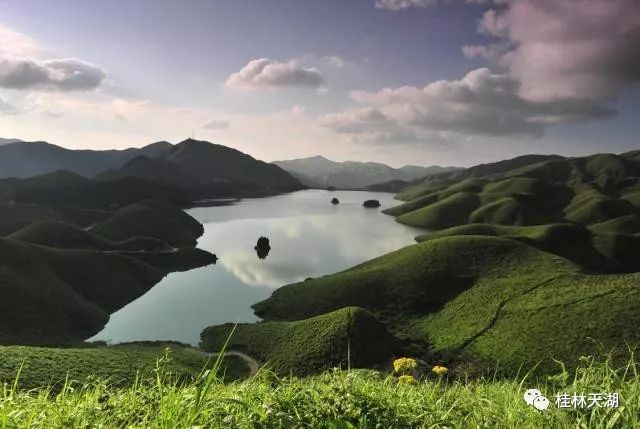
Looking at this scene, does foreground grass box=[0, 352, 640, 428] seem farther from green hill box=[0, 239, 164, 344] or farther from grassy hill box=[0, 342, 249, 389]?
green hill box=[0, 239, 164, 344]

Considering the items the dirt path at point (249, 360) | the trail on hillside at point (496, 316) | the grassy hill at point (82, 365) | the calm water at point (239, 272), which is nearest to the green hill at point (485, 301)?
the trail on hillside at point (496, 316)

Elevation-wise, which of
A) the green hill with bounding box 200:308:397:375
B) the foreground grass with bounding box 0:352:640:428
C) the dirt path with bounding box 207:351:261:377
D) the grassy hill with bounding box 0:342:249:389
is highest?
the foreground grass with bounding box 0:352:640:428

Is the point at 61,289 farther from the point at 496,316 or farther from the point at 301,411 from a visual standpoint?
the point at 301,411

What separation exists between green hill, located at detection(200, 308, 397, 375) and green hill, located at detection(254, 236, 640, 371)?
26.0ft

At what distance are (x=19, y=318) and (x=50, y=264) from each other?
2121 centimetres

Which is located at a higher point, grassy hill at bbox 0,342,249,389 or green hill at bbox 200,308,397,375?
grassy hill at bbox 0,342,249,389

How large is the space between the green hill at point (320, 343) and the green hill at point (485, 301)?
7915 millimetres

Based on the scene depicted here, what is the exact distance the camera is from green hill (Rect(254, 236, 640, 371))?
45.8 meters

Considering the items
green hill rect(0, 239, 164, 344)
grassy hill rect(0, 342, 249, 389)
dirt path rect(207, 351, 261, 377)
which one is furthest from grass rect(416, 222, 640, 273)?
grassy hill rect(0, 342, 249, 389)

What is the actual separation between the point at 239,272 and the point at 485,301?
59.5 m

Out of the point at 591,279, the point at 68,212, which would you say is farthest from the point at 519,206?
the point at 68,212

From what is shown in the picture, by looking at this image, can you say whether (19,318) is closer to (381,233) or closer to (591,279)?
(591,279)

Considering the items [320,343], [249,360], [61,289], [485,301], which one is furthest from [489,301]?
[61,289]

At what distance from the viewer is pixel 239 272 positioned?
10112cm
